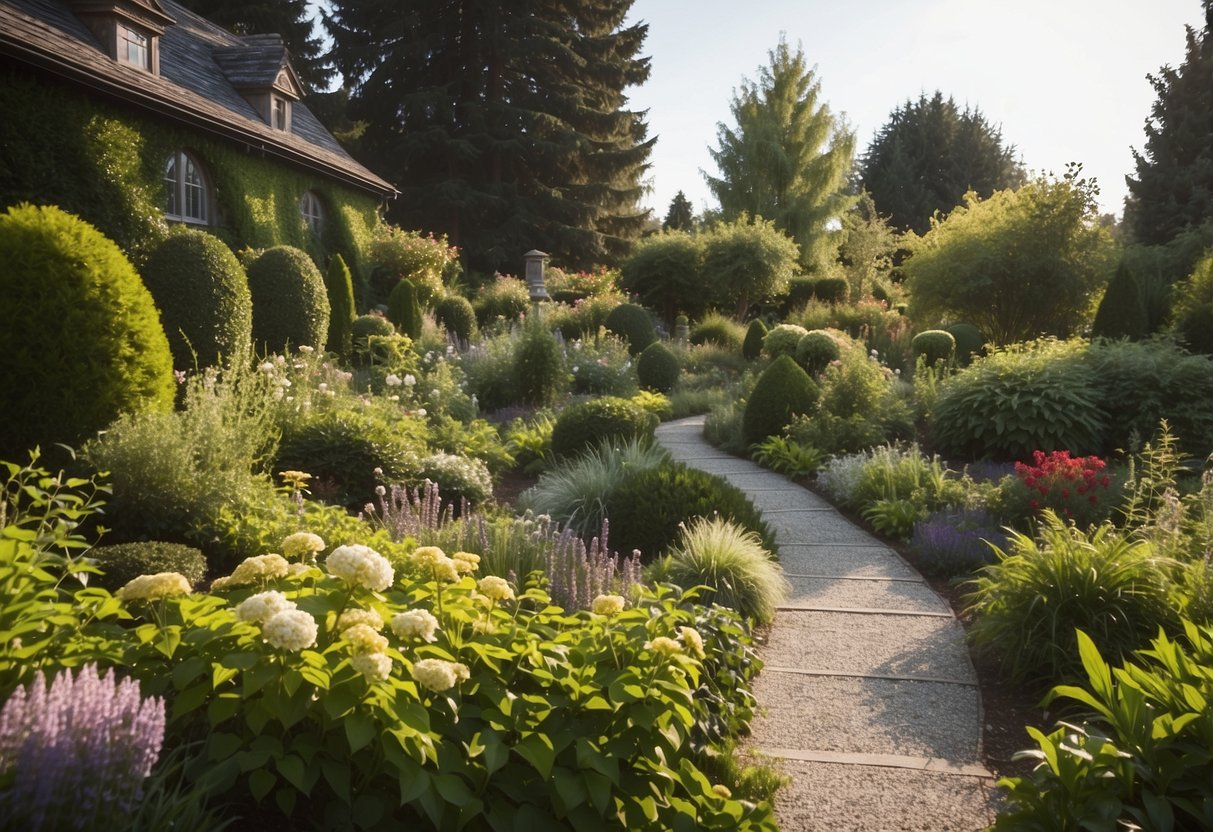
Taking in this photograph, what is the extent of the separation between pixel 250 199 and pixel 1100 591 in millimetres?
14905

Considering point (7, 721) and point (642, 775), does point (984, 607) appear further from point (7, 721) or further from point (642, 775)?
point (7, 721)

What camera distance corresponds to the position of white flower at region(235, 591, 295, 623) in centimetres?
210

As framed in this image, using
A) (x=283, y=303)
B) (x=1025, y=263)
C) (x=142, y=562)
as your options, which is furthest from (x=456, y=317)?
(x=142, y=562)

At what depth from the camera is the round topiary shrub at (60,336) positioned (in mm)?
5723

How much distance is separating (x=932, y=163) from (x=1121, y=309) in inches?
1118

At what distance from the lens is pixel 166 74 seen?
45.4 feet

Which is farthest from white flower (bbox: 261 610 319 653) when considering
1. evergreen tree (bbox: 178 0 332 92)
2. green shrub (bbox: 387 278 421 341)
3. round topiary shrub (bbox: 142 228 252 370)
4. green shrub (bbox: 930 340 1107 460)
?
evergreen tree (bbox: 178 0 332 92)

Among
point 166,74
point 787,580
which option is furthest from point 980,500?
point 166,74

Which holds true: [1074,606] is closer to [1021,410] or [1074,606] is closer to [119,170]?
[1021,410]

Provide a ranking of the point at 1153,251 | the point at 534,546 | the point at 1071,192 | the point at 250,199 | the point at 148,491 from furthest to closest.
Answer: the point at 1153,251, the point at 1071,192, the point at 250,199, the point at 148,491, the point at 534,546

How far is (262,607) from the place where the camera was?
2111mm

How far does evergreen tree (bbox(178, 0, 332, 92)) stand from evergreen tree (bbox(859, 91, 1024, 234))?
2496cm

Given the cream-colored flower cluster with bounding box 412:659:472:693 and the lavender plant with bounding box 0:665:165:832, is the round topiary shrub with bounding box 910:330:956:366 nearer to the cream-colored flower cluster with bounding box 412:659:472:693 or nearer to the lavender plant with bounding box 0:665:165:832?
the cream-colored flower cluster with bounding box 412:659:472:693

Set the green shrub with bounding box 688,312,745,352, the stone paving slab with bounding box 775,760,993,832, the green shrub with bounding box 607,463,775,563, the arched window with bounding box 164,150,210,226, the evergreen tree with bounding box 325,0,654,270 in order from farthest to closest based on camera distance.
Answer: the evergreen tree with bounding box 325,0,654,270 < the green shrub with bounding box 688,312,745,352 < the arched window with bounding box 164,150,210,226 < the green shrub with bounding box 607,463,775,563 < the stone paving slab with bounding box 775,760,993,832
